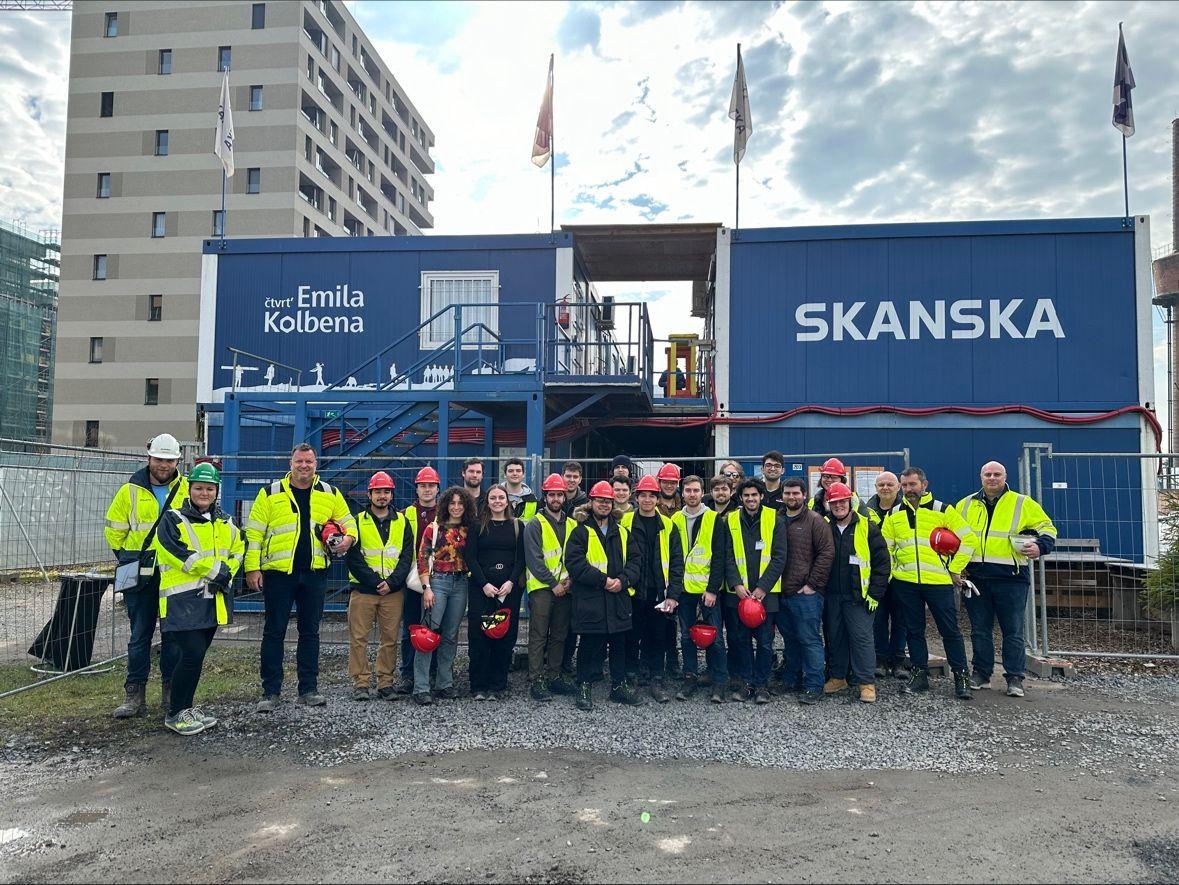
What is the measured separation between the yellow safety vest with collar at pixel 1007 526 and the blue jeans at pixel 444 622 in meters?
4.55

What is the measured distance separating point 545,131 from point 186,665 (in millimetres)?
14019

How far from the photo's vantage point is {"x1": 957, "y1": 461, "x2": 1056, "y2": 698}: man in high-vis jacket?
6.48 meters

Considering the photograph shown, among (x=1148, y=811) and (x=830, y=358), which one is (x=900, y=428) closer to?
(x=830, y=358)

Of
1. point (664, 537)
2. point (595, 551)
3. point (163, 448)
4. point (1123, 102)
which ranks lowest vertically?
point (595, 551)

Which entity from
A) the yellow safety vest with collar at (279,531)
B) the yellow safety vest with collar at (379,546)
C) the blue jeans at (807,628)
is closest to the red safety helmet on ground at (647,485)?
the blue jeans at (807,628)

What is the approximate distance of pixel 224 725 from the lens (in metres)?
5.66

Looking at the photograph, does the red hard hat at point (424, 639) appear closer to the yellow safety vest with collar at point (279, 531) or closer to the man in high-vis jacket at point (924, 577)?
the yellow safety vest with collar at point (279, 531)

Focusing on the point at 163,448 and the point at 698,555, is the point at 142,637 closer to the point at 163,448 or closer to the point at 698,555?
the point at 163,448

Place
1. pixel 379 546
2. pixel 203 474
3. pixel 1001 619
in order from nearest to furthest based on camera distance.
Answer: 1. pixel 203 474
2. pixel 379 546
3. pixel 1001 619

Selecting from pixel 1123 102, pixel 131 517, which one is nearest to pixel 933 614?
pixel 131 517

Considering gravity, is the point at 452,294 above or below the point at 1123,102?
below

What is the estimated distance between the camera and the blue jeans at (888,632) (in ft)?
22.7

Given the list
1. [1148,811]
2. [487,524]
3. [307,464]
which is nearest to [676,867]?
[1148,811]

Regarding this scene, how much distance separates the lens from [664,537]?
642cm
